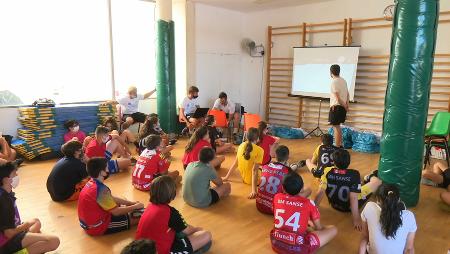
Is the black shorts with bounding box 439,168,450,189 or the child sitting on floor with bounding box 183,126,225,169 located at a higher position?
the child sitting on floor with bounding box 183,126,225,169

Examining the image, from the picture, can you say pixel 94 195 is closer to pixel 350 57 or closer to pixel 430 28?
pixel 430 28

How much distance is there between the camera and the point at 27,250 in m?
2.49

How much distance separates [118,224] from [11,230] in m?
0.93

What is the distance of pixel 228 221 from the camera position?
3.40m

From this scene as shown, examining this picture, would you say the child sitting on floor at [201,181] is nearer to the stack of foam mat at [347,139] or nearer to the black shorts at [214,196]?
the black shorts at [214,196]

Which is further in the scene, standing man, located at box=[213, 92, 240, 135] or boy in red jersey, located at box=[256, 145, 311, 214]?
standing man, located at box=[213, 92, 240, 135]

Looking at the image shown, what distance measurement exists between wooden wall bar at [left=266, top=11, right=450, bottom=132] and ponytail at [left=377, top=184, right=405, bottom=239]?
15.8 ft

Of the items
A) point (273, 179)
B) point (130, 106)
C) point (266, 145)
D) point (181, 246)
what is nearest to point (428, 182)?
point (266, 145)

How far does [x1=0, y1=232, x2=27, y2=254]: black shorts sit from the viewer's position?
2330 millimetres

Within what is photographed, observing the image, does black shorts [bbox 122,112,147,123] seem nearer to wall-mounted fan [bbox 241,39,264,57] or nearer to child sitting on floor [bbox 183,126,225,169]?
child sitting on floor [bbox 183,126,225,169]

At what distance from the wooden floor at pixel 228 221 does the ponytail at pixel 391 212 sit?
0.70 metres

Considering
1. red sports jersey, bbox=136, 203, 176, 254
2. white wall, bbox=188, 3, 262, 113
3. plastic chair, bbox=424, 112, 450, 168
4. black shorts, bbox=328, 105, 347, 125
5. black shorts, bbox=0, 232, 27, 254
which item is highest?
white wall, bbox=188, 3, 262, 113

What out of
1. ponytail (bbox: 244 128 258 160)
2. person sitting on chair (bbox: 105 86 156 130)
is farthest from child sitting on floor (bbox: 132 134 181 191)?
person sitting on chair (bbox: 105 86 156 130)

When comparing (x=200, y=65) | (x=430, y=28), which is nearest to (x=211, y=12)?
(x=200, y=65)
